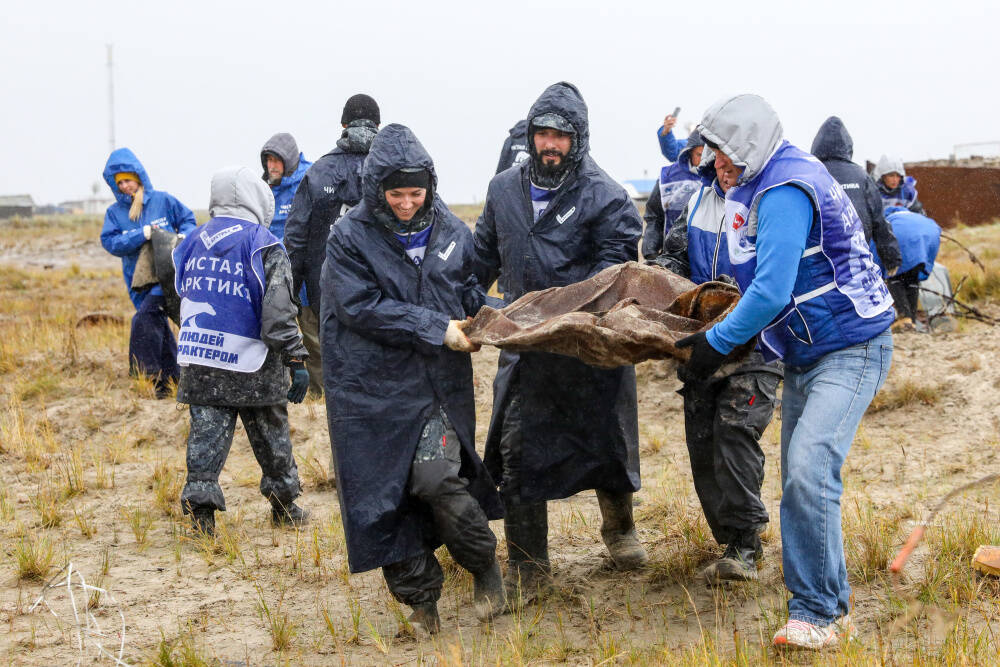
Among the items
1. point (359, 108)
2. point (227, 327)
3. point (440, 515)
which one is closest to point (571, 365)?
point (440, 515)

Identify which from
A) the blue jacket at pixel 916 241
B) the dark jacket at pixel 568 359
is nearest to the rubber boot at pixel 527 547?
the dark jacket at pixel 568 359

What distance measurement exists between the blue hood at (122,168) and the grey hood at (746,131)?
20.5 ft

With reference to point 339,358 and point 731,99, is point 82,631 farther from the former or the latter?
point 731,99

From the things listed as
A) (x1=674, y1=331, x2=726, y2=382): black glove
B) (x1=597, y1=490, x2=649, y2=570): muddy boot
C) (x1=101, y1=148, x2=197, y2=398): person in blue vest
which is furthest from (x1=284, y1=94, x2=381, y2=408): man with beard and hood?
(x1=674, y1=331, x2=726, y2=382): black glove

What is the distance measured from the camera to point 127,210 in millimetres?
8914

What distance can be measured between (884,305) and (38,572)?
4342 millimetres

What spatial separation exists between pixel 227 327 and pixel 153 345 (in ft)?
13.0

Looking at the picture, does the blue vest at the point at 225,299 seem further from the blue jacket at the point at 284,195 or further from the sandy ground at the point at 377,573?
the blue jacket at the point at 284,195

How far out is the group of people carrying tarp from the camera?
3838 millimetres

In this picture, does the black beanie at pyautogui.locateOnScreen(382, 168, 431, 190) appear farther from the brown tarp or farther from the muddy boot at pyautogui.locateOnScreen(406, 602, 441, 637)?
the muddy boot at pyautogui.locateOnScreen(406, 602, 441, 637)

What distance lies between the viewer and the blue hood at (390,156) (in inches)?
171

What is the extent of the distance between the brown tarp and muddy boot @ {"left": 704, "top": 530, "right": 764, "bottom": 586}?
4.00 ft

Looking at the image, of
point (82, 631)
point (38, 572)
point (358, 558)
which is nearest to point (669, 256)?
point (358, 558)

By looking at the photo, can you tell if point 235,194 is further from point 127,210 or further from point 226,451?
point 127,210
